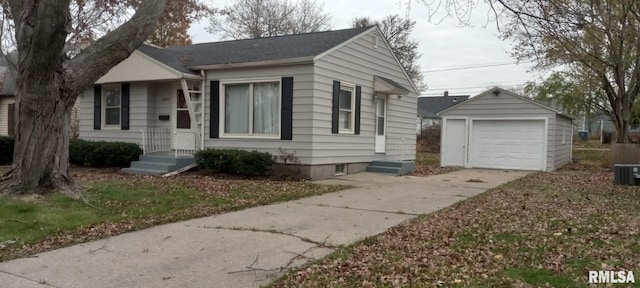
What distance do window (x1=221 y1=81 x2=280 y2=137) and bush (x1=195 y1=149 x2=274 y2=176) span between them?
0.83m

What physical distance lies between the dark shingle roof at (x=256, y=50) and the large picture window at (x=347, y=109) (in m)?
1.45

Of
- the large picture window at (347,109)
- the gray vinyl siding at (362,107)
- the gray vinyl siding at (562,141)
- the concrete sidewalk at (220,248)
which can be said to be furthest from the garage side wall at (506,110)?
the concrete sidewalk at (220,248)

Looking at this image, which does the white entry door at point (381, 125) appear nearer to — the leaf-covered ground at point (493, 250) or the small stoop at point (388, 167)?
the small stoop at point (388, 167)

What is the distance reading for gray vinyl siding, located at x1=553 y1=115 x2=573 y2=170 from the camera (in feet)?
61.7

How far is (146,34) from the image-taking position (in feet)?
29.3

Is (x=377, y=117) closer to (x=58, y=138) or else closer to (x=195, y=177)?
(x=195, y=177)

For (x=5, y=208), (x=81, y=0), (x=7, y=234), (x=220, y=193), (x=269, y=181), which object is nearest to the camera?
(x=7, y=234)

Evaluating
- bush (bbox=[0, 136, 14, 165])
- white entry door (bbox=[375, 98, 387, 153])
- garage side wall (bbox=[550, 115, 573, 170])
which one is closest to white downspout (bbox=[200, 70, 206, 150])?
white entry door (bbox=[375, 98, 387, 153])

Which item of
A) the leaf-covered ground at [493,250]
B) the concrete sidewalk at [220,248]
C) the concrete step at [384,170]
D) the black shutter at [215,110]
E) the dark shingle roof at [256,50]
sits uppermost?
the dark shingle roof at [256,50]

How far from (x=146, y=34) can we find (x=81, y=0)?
9569mm

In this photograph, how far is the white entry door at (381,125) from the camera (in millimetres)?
15680

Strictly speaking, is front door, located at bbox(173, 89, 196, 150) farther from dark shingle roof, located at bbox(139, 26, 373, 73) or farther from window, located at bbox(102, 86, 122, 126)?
window, located at bbox(102, 86, 122, 126)

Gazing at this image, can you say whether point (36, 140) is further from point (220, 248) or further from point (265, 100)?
point (265, 100)

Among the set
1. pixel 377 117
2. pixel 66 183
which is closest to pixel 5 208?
pixel 66 183
